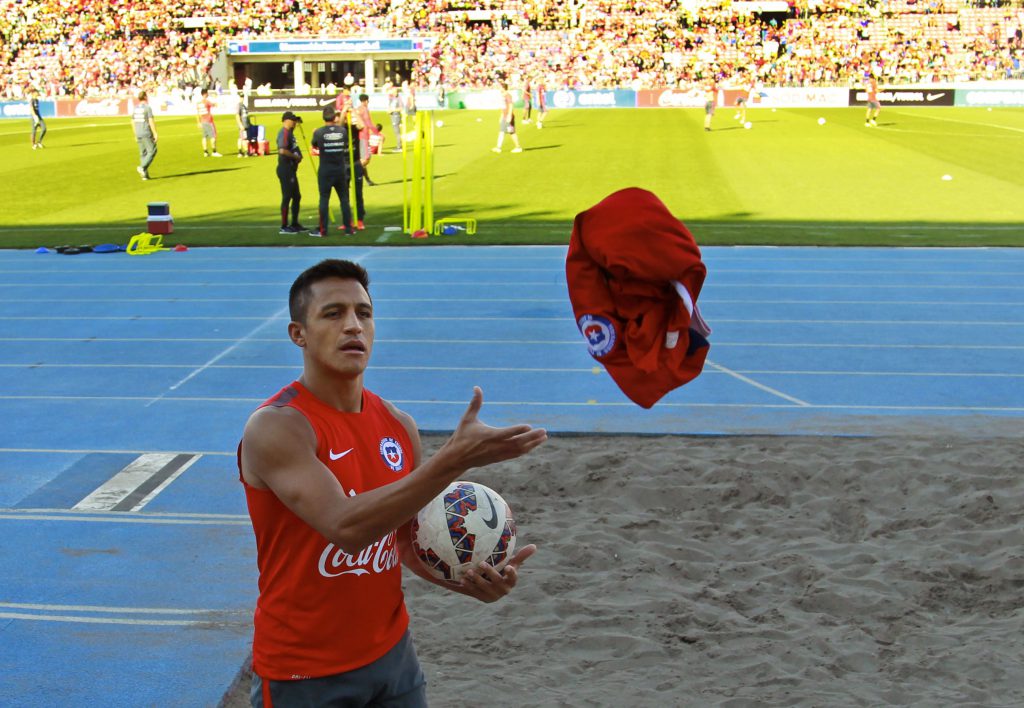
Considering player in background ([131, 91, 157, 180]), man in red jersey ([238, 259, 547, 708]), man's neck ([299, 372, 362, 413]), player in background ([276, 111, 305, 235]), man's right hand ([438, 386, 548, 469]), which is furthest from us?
player in background ([131, 91, 157, 180])

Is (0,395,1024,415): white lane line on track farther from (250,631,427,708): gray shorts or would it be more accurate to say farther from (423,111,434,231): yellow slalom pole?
(423,111,434,231): yellow slalom pole

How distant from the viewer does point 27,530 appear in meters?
6.72

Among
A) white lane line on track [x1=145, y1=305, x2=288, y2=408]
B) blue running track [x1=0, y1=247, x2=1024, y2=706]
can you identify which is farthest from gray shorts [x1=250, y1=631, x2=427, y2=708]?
white lane line on track [x1=145, y1=305, x2=288, y2=408]

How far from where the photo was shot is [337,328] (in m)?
3.03

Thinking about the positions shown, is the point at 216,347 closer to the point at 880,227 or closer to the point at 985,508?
the point at 985,508

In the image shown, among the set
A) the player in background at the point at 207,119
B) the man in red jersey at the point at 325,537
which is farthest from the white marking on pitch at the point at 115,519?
the player in background at the point at 207,119

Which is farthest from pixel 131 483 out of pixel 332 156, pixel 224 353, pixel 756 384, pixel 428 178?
pixel 428 178

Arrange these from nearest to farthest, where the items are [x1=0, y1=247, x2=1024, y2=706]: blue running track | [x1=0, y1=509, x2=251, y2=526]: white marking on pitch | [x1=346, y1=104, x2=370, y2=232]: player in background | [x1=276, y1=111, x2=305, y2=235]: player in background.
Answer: [x1=0, y1=247, x2=1024, y2=706]: blue running track, [x1=0, y1=509, x2=251, y2=526]: white marking on pitch, [x1=276, y1=111, x2=305, y2=235]: player in background, [x1=346, y1=104, x2=370, y2=232]: player in background

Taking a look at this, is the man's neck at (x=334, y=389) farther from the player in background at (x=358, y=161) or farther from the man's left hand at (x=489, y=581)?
the player in background at (x=358, y=161)

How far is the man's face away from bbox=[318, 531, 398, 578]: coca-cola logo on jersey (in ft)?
1.55

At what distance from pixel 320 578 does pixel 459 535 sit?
0.57m

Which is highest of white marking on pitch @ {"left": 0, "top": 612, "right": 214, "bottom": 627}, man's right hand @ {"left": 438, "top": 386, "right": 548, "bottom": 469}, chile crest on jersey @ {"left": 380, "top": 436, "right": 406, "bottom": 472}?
man's right hand @ {"left": 438, "top": 386, "right": 548, "bottom": 469}

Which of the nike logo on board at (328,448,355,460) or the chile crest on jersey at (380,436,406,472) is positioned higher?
the nike logo on board at (328,448,355,460)

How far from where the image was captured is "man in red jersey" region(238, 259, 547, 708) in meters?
2.91
